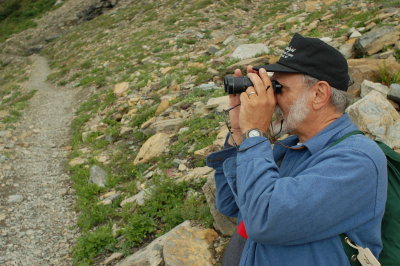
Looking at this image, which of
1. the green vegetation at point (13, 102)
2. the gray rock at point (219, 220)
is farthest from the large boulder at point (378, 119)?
the green vegetation at point (13, 102)

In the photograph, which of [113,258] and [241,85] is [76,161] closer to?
[113,258]

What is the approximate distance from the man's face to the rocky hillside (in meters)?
1.99

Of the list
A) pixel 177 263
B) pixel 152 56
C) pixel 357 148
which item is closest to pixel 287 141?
pixel 357 148

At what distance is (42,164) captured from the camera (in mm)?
8359

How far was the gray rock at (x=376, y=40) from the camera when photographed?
7566 millimetres

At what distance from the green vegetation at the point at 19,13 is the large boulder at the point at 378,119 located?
3335 cm

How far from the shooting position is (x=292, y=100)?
240cm

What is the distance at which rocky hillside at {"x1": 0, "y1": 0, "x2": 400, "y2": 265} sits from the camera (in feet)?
15.1

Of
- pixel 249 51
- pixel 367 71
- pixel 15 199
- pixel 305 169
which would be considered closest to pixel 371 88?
pixel 367 71

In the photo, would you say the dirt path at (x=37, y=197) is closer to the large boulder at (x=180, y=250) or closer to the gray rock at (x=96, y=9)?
the large boulder at (x=180, y=250)

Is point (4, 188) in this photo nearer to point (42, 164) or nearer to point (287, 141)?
point (42, 164)

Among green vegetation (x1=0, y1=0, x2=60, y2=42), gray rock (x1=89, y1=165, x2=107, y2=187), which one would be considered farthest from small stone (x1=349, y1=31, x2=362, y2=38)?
green vegetation (x1=0, y1=0, x2=60, y2=42)

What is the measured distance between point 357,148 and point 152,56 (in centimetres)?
1415

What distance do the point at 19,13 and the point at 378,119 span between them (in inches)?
1524
